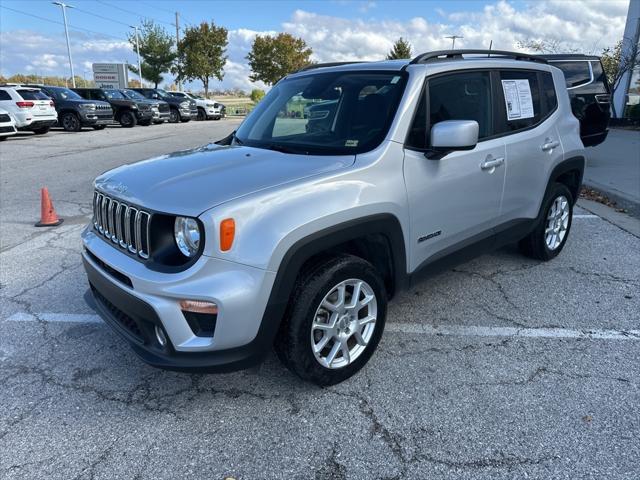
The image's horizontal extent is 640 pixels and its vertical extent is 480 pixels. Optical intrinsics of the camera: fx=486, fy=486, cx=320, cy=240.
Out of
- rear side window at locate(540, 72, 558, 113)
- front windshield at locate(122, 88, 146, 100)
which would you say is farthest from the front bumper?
front windshield at locate(122, 88, 146, 100)

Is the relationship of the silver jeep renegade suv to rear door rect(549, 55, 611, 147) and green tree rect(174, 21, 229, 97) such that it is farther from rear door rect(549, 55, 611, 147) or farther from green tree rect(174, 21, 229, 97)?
green tree rect(174, 21, 229, 97)

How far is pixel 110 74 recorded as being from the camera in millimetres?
43344

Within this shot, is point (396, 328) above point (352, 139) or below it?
below

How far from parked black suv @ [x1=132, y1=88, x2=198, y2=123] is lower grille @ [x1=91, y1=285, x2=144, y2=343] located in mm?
26609

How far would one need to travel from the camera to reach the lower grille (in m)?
2.61

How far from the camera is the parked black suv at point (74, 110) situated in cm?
2023

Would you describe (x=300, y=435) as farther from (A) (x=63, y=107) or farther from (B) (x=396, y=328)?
(A) (x=63, y=107)

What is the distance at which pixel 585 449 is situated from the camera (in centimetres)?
237

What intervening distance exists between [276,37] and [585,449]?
52.4 m

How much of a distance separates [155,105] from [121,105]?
199 centimetres

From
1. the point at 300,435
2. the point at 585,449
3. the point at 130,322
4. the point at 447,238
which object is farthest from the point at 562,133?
the point at 130,322

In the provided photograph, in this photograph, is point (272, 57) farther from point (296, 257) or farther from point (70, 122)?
point (296, 257)

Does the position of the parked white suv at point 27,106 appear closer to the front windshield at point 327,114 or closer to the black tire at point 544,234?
the front windshield at point 327,114

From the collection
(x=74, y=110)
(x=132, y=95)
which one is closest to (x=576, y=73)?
(x=74, y=110)
